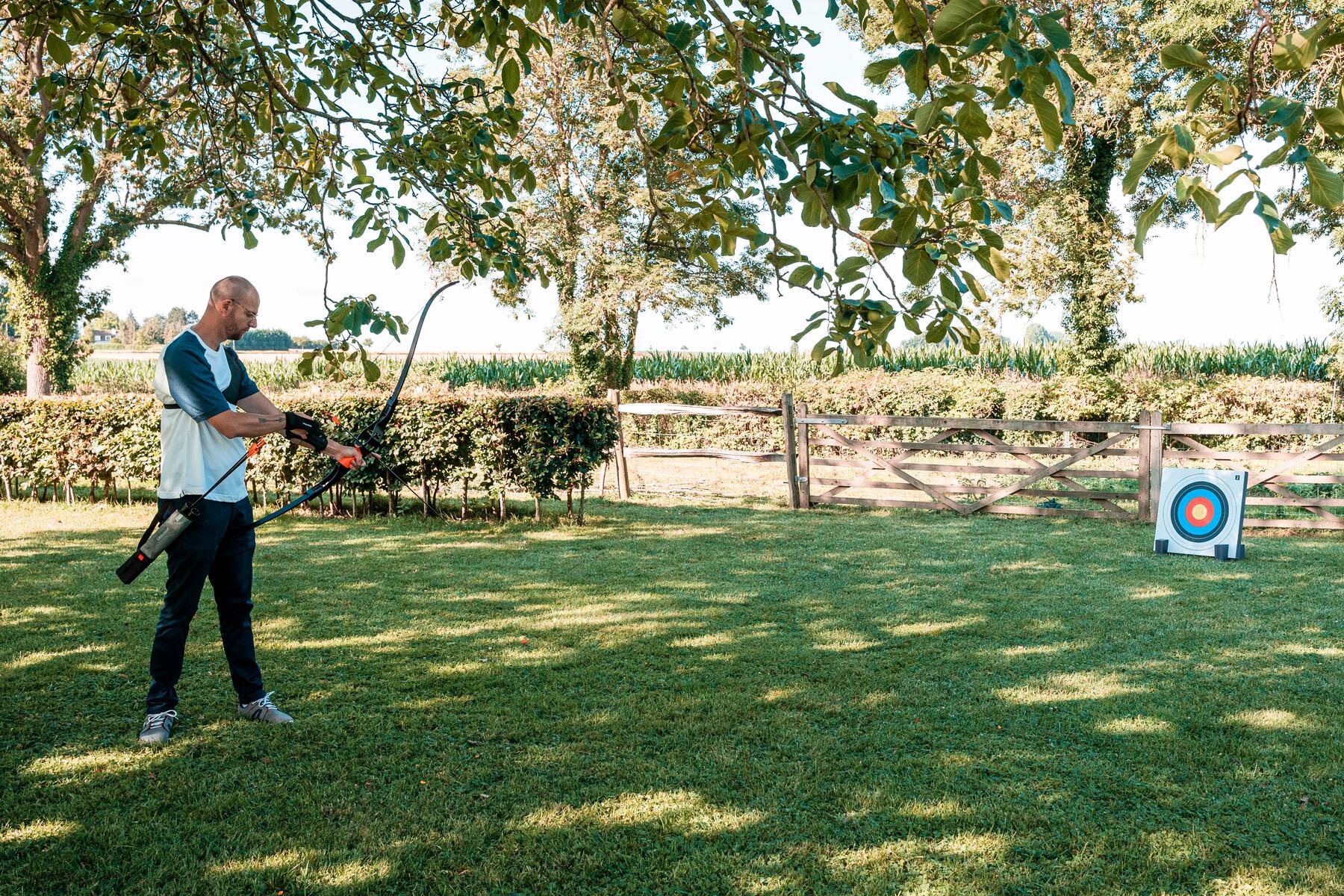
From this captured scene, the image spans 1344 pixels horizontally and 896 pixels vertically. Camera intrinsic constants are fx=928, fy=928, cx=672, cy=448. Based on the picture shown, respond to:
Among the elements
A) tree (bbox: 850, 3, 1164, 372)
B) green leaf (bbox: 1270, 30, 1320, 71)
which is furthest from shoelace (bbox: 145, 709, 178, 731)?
tree (bbox: 850, 3, 1164, 372)

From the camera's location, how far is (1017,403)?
20641mm

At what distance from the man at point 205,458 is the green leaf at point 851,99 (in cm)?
248

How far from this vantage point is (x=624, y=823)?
11.1 feet

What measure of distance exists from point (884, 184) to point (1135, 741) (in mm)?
2853

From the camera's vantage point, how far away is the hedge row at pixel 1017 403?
63.3ft

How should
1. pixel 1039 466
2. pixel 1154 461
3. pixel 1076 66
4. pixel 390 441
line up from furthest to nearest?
pixel 1039 466
pixel 390 441
pixel 1154 461
pixel 1076 66

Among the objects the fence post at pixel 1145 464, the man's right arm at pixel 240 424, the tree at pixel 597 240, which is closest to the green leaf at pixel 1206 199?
the man's right arm at pixel 240 424

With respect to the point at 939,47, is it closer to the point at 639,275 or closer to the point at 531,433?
the point at 531,433

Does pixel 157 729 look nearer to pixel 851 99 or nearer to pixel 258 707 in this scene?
pixel 258 707

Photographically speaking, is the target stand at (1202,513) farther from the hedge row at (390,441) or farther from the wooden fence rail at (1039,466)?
the hedge row at (390,441)

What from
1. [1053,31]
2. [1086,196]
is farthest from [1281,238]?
[1086,196]

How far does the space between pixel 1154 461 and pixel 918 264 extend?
9091 mm

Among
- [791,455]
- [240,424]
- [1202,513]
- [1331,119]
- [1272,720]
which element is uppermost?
[1331,119]

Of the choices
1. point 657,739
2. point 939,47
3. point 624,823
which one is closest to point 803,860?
point 624,823
